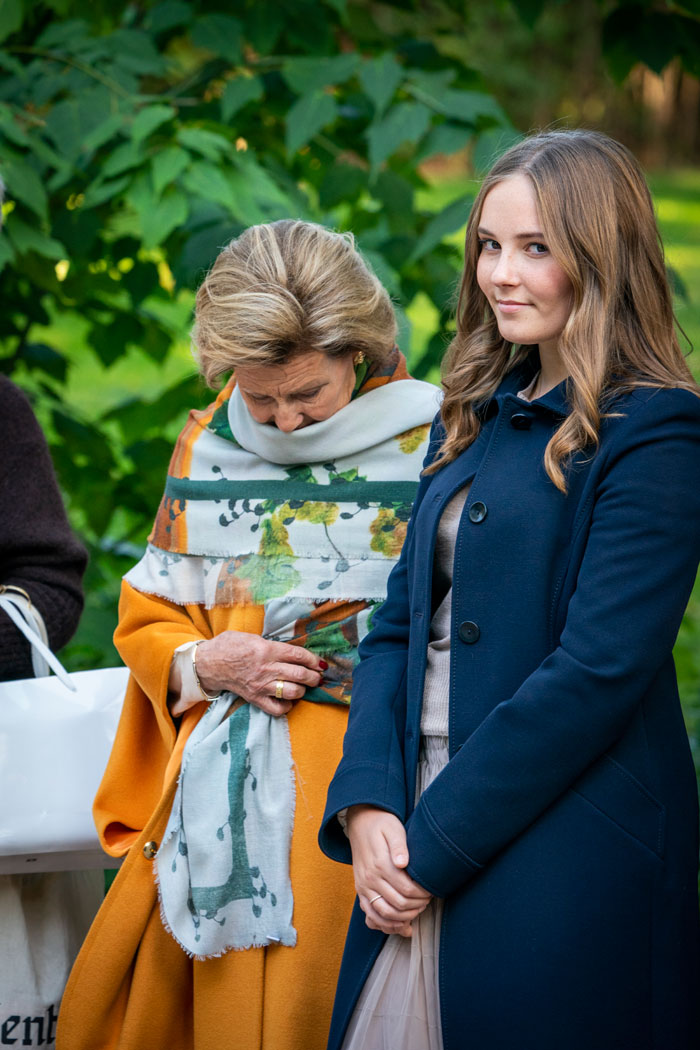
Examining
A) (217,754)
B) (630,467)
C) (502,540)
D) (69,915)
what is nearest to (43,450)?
(217,754)

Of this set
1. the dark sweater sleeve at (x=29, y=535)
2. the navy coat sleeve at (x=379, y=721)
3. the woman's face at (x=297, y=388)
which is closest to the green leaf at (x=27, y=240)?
the dark sweater sleeve at (x=29, y=535)

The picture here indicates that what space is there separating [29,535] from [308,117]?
1.38 m

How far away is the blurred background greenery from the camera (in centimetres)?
292

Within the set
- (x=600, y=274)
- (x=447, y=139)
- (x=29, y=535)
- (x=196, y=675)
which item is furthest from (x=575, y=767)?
(x=447, y=139)

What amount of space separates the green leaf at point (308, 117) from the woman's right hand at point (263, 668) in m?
1.48

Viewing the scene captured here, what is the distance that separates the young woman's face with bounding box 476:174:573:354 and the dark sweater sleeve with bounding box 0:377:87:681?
121 centimetres

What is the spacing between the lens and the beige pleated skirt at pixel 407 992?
162cm

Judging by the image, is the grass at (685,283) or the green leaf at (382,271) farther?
the grass at (685,283)

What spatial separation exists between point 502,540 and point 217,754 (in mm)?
779

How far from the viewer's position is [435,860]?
60.6 inches

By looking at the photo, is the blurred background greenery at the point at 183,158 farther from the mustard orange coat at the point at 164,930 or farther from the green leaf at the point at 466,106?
the mustard orange coat at the point at 164,930

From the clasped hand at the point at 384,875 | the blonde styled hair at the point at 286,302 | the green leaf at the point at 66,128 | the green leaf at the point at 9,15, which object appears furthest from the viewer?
the green leaf at the point at 66,128

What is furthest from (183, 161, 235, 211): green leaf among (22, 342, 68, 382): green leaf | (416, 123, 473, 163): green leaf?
(22, 342, 68, 382): green leaf

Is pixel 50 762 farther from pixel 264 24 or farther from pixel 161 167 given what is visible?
pixel 264 24
